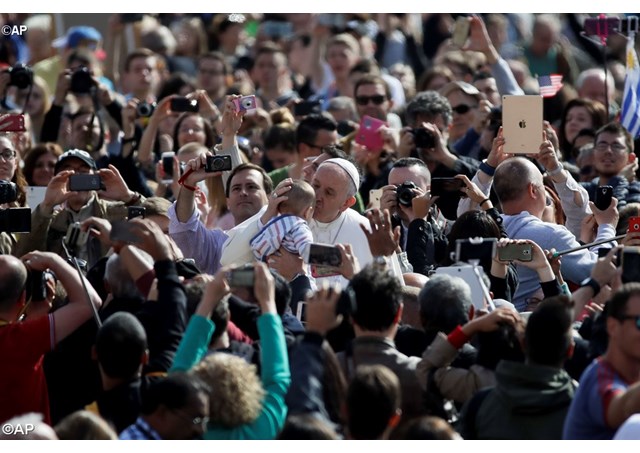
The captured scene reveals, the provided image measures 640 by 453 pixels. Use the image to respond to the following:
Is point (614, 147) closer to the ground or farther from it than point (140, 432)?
farther from it

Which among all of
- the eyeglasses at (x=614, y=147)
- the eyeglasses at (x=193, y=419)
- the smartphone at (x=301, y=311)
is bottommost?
the smartphone at (x=301, y=311)

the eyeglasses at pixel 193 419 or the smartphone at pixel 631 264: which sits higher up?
the smartphone at pixel 631 264

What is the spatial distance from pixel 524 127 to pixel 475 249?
7.63 feet

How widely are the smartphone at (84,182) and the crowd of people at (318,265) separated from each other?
1cm

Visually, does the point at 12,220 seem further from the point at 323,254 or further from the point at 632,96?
the point at 632,96

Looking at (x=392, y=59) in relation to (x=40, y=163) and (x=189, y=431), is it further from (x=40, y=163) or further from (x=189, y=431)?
(x=189, y=431)

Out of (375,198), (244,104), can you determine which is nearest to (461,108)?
(375,198)

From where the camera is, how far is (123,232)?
257 inches

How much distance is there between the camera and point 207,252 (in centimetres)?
865

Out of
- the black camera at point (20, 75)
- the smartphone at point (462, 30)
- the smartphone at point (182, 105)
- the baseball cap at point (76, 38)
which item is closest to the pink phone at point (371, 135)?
the smartphone at point (182, 105)

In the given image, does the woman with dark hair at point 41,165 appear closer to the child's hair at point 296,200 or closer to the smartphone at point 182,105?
the smartphone at point 182,105

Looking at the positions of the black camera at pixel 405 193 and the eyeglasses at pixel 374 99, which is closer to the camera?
the black camera at pixel 405 193

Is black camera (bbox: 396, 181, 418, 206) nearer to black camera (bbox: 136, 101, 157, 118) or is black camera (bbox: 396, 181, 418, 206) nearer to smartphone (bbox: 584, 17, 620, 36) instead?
smartphone (bbox: 584, 17, 620, 36)

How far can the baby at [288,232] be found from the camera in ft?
25.8
